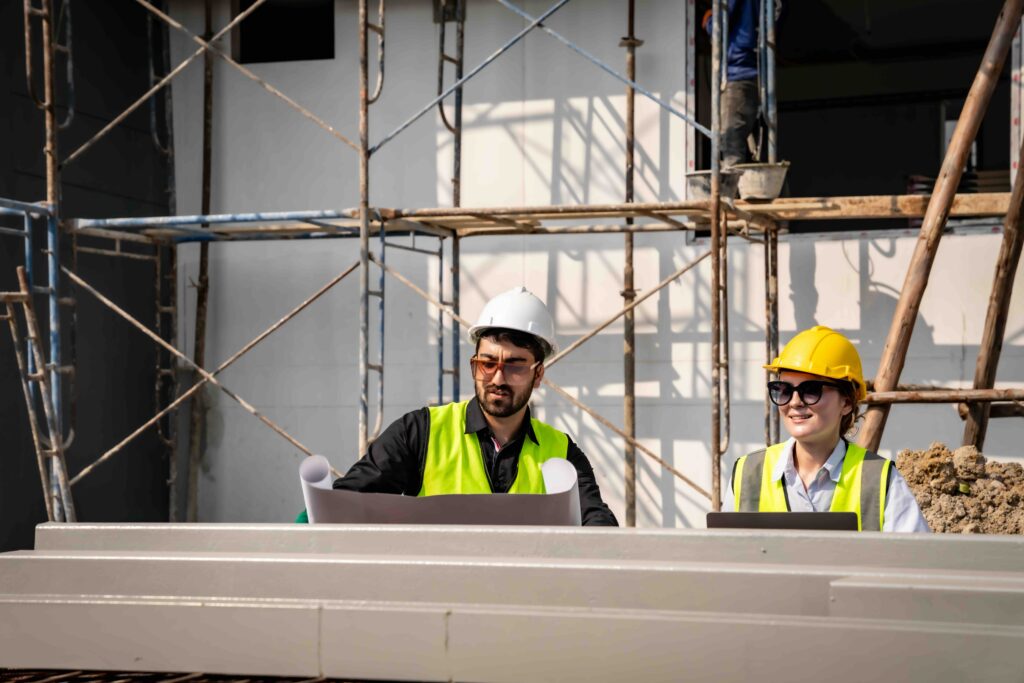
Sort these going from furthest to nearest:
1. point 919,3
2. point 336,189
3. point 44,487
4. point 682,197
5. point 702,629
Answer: point 919,3
point 336,189
point 682,197
point 44,487
point 702,629

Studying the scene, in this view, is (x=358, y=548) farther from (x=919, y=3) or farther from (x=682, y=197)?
(x=919, y=3)

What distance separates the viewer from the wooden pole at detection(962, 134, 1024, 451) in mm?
7480

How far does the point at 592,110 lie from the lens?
378 inches

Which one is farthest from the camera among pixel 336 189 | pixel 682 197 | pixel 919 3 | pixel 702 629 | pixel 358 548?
pixel 919 3

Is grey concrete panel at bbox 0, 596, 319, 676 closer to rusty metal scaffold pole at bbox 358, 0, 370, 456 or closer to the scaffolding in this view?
the scaffolding

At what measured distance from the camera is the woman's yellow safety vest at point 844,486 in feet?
13.6

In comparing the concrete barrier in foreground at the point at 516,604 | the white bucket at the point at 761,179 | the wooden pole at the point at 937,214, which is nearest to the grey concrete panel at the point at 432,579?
the concrete barrier in foreground at the point at 516,604

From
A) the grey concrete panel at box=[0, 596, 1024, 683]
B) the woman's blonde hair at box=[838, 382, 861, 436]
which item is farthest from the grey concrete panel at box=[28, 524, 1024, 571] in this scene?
the woman's blonde hair at box=[838, 382, 861, 436]

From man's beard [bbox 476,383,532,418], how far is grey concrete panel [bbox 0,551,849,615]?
6.73ft

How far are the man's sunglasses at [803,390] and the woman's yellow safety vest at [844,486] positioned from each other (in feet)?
0.63

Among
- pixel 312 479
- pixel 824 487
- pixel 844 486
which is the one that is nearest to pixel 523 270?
pixel 824 487

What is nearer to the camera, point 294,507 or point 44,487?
point 44,487

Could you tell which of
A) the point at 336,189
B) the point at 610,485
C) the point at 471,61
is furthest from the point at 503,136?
the point at 610,485

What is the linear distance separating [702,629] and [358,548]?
0.64 metres
